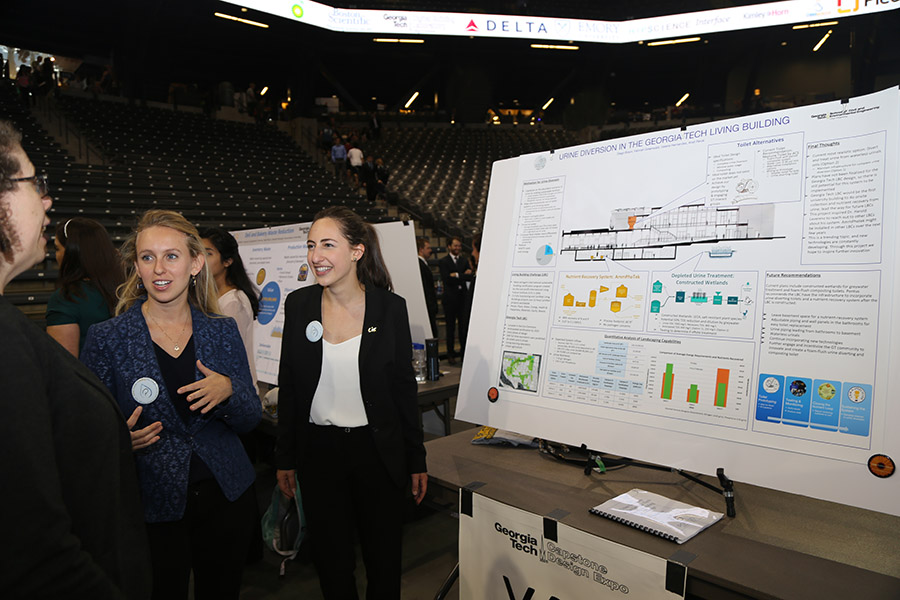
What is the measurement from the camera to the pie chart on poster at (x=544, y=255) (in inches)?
76.9

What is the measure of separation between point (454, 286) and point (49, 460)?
6236 mm

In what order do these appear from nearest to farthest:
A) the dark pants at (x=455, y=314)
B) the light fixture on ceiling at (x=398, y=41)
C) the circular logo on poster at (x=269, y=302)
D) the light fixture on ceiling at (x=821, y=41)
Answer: the circular logo on poster at (x=269, y=302) → the dark pants at (x=455, y=314) → the light fixture on ceiling at (x=398, y=41) → the light fixture on ceiling at (x=821, y=41)

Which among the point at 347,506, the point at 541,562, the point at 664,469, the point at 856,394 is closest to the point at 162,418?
the point at 347,506

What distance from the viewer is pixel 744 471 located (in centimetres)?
144

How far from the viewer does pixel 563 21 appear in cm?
1655

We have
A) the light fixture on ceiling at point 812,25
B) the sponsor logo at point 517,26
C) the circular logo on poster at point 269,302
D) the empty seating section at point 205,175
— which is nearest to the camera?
the circular logo on poster at point 269,302

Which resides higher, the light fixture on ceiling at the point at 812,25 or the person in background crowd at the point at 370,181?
the light fixture on ceiling at the point at 812,25

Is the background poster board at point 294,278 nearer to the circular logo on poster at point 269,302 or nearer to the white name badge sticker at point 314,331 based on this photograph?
the circular logo on poster at point 269,302

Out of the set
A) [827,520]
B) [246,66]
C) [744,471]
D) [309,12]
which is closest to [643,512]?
[744,471]

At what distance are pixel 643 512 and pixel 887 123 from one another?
3.74 feet

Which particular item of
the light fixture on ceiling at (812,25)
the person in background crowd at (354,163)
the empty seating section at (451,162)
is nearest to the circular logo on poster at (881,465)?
the empty seating section at (451,162)

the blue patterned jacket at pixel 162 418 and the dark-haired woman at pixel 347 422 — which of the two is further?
the dark-haired woman at pixel 347 422

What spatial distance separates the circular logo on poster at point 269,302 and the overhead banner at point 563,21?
1195 centimetres

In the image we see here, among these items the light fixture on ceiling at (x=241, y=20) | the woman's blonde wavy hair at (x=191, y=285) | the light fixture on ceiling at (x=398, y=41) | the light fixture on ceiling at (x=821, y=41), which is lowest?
the woman's blonde wavy hair at (x=191, y=285)
